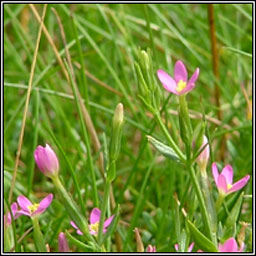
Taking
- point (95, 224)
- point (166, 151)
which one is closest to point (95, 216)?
point (95, 224)

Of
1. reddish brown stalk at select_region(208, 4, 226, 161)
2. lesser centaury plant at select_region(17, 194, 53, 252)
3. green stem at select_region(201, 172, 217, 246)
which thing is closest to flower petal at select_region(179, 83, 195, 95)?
green stem at select_region(201, 172, 217, 246)

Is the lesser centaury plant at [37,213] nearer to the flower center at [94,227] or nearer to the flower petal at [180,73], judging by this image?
the flower center at [94,227]

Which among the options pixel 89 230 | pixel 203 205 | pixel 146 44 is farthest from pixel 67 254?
pixel 146 44

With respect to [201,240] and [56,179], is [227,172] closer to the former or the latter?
[201,240]

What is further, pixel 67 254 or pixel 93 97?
pixel 93 97

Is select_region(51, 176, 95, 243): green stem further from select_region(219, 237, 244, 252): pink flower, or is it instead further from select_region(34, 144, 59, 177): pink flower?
select_region(219, 237, 244, 252): pink flower

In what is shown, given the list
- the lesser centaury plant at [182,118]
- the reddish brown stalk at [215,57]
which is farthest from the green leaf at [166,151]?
the reddish brown stalk at [215,57]

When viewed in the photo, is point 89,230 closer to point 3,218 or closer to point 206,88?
point 3,218
